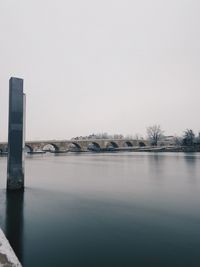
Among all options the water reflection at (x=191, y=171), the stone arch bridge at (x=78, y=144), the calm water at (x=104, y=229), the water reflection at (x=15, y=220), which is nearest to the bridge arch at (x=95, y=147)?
the stone arch bridge at (x=78, y=144)

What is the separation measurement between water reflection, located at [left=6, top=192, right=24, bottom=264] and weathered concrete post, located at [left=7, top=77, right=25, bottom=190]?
1.39 m

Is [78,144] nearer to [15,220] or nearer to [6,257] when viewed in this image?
[15,220]

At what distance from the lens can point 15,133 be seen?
17125 millimetres

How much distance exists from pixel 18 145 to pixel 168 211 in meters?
11.5

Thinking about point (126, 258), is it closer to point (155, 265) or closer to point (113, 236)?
point (155, 265)

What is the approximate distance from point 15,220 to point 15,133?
7.87m

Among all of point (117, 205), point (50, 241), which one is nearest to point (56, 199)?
point (117, 205)

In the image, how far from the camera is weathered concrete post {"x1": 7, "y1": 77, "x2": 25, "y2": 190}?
1705cm

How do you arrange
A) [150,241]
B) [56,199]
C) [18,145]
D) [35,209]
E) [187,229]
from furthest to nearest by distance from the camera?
[18,145] < [56,199] < [35,209] < [187,229] < [150,241]

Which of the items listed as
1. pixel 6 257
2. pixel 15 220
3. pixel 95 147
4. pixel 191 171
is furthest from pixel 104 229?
pixel 95 147

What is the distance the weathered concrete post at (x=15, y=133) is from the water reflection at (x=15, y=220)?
4.56 feet

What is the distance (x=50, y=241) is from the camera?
7.98 metres

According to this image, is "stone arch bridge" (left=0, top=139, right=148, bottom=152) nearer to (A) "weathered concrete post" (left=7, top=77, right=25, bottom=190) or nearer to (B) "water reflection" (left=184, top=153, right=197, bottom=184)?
(B) "water reflection" (left=184, top=153, right=197, bottom=184)

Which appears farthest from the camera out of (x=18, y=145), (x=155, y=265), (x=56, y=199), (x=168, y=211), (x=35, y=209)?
(x=18, y=145)
